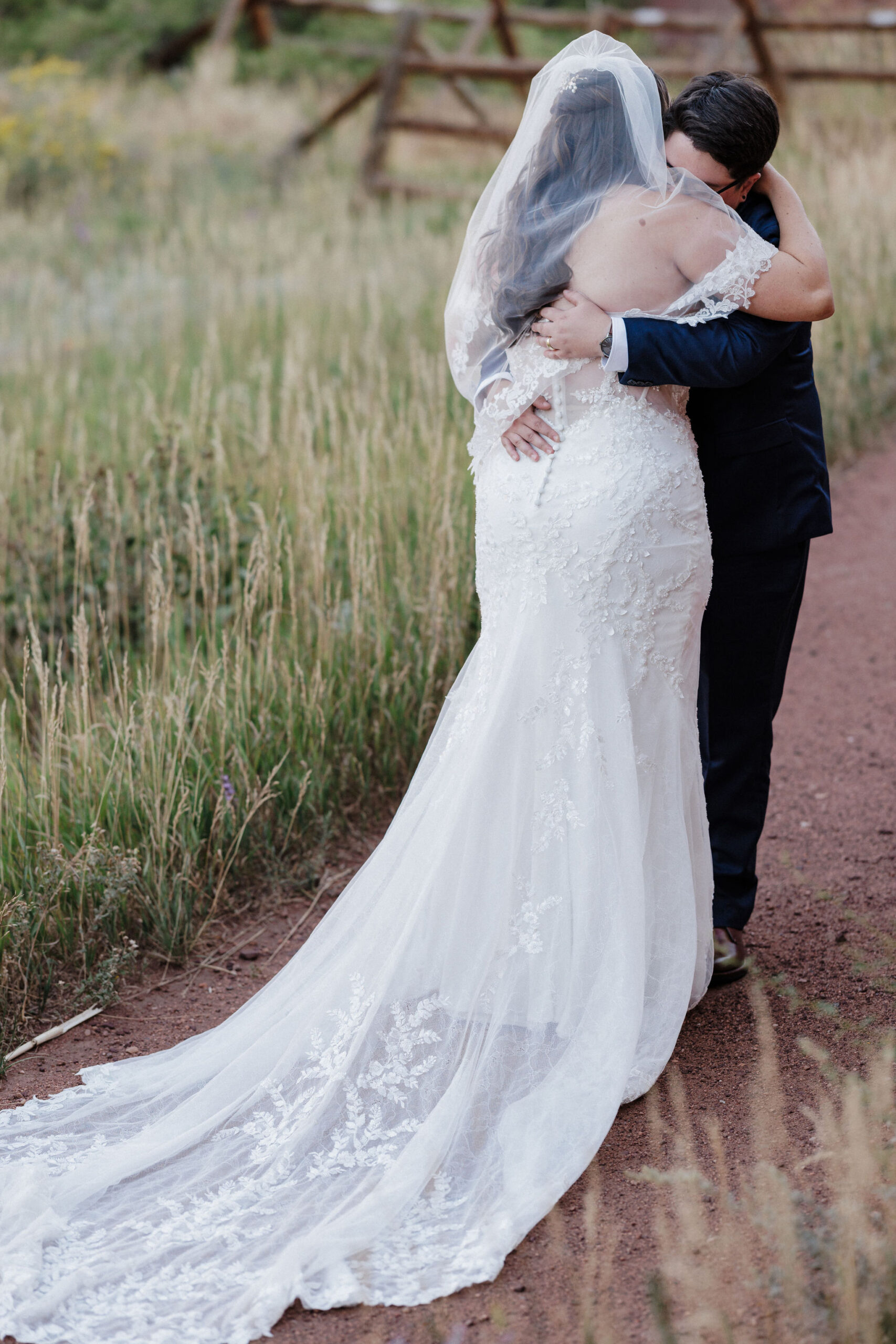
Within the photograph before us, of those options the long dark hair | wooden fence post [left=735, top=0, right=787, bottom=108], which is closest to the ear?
the long dark hair

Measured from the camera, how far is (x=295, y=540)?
515cm

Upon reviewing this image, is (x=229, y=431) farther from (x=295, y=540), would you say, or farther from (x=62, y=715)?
(x=62, y=715)

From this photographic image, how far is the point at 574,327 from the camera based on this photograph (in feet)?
8.83

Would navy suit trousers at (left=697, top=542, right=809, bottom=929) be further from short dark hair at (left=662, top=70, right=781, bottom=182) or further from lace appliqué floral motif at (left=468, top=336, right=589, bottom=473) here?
short dark hair at (left=662, top=70, right=781, bottom=182)

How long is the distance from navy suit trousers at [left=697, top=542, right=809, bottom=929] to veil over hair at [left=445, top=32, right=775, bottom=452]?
0.67m

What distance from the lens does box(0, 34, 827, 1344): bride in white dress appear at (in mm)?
2576

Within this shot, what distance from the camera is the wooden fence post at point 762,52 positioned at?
41.9 ft

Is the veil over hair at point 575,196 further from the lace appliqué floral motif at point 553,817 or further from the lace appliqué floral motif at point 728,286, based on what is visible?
the lace appliqué floral motif at point 553,817

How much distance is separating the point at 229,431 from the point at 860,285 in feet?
15.7

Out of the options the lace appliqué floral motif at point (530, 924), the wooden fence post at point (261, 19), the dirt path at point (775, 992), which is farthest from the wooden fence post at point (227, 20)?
the lace appliqué floral motif at point (530, 924)

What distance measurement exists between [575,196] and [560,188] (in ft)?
0.13

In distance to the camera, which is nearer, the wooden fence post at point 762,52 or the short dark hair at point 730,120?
the short dark hair at point 730,120

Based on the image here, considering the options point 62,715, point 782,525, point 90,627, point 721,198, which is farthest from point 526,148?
point 90,627

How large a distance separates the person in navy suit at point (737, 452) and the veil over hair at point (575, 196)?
2.2 inches
